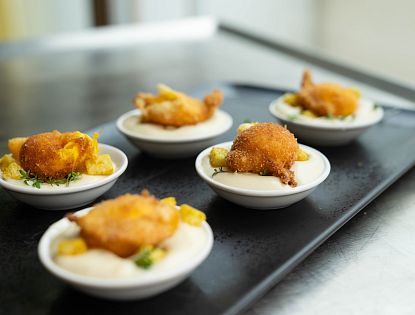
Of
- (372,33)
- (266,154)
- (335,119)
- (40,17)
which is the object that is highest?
(266,154)

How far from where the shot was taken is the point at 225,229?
2.08 metres

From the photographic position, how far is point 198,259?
1.61 m

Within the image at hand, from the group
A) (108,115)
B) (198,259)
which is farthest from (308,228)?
(108,115)

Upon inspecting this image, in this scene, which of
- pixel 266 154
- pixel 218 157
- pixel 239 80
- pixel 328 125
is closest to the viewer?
pixel 266 154

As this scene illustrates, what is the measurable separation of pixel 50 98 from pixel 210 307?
2.60m

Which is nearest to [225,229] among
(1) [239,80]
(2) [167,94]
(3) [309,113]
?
(2) [167,94]

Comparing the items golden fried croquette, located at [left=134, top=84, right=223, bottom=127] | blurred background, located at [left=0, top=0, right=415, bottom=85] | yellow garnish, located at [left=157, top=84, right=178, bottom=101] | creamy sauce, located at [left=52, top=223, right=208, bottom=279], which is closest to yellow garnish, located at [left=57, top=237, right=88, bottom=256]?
creamy sauce, located at [left=52, top=223, right=208, bottom=279]

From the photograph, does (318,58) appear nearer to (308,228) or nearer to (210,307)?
(308,228)

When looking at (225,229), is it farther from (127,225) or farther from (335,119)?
(335,119)

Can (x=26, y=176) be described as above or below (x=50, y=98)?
above

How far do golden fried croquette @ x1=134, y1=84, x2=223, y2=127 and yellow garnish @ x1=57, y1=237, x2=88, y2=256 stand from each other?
1201mm

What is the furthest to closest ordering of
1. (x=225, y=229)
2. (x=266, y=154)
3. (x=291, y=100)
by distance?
(x=291, y=100), (x=266, y=154), (x=225, y=229)

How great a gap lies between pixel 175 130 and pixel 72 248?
1.22 metres

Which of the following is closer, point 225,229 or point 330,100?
point 225,229
